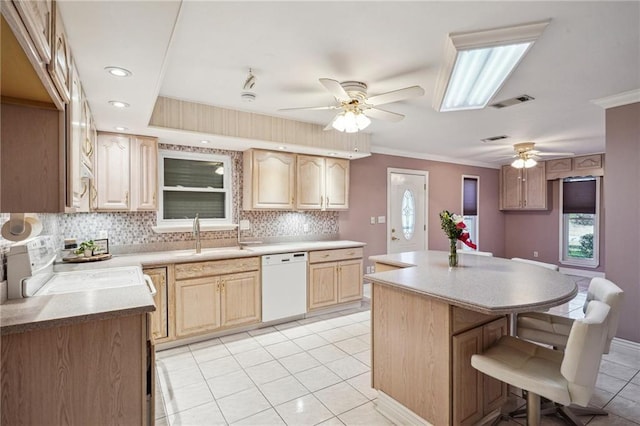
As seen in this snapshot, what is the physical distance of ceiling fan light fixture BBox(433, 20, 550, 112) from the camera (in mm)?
1902

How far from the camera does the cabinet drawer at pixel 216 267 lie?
129 inches

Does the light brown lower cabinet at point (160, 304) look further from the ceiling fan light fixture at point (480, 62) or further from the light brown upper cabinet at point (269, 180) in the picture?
the ceiling fan light fixture at point (480, 62)

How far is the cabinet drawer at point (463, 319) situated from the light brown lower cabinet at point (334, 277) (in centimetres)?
243

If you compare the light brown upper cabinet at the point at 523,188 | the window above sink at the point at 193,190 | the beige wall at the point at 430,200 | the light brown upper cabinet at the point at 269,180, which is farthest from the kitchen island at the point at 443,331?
the light brown upper cabinet at the point at 523,188

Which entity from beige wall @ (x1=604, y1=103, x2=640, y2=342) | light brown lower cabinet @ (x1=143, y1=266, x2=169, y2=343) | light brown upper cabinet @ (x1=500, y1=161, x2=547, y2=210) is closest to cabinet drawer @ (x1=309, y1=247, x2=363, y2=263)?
light brown lower cabinet @ (x1=143, y1=266, x2=169, y2=343)

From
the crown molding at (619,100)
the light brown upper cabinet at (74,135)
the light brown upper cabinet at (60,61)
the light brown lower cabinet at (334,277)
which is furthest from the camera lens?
the light brown lower cabinet at (334,277)

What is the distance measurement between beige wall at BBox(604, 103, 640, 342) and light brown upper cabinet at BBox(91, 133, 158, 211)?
472cm

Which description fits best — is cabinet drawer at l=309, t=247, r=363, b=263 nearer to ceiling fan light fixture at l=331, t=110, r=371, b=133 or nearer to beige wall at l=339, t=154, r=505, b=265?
beige wall at l=339, t=154, r=505, b=265

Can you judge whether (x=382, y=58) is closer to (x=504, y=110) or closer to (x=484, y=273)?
(x=484, y=273)

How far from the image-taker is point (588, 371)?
1496 millimetres

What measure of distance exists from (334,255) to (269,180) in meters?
1.33

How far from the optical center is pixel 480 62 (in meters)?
2.21

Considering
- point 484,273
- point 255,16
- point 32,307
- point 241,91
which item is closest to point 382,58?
point 255,16

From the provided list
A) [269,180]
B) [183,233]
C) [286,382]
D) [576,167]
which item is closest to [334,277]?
[269,180]
